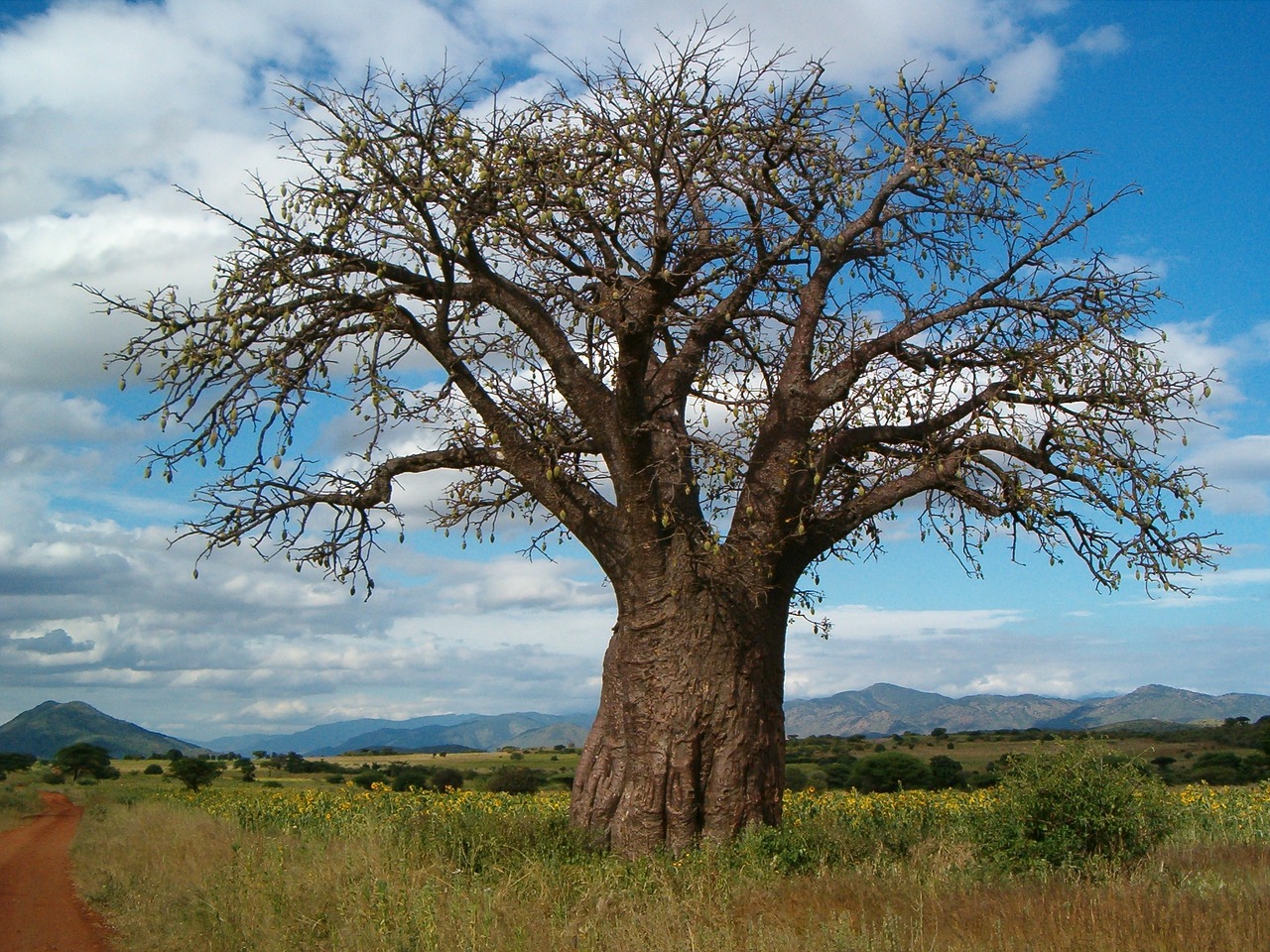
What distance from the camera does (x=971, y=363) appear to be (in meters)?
11.8

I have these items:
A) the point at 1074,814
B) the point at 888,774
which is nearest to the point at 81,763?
the point at 888,774

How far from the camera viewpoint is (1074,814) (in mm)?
9883

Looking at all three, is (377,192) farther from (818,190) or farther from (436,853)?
(436,853)

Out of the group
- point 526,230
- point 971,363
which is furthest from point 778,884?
point 526,230

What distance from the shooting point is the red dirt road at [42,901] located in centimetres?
1079

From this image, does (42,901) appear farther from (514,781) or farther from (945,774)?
(945,774)

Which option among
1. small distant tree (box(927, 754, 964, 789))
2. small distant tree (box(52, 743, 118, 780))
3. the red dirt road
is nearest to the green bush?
the red dirt road

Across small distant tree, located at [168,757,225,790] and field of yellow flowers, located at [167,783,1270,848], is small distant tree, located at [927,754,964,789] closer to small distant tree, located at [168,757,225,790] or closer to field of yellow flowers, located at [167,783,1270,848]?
field of yellow flowers, located at [167,783,1270,848]

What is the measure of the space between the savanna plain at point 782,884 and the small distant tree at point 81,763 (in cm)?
4814

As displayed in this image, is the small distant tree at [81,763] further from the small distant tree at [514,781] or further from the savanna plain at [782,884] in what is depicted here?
the savanna plain at [782,884]

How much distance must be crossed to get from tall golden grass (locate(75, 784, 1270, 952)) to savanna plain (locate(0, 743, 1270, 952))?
0.08 ft

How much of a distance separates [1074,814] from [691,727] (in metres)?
3.56

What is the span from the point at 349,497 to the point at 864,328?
5.78 m

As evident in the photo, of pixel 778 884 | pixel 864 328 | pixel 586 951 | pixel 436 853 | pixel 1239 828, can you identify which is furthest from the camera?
pixel 1239 828
